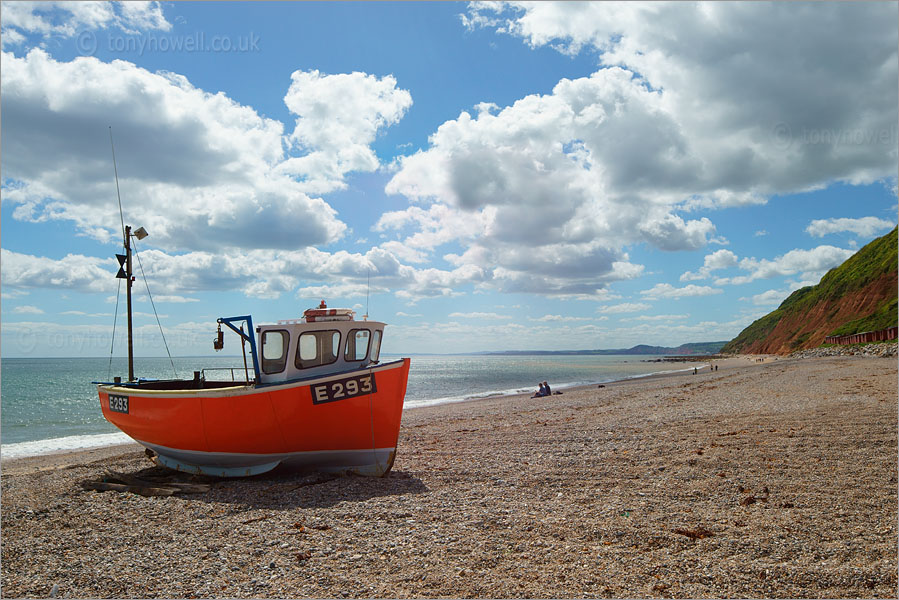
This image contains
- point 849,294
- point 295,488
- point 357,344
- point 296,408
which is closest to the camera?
point 295,488

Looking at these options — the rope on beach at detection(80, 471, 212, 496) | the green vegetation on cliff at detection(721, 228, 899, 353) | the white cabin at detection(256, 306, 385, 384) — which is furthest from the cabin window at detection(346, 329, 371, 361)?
the green vegetation on cliff at detection(721, 228, 899, 353)

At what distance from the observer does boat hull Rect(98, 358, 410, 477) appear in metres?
10.0

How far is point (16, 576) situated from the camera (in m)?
6.06

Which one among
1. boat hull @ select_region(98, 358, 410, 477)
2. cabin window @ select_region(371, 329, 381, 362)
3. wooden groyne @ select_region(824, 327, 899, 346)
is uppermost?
cabin window @ select_region(371, 329, 381, 362)

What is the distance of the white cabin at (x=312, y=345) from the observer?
10742 millimetres

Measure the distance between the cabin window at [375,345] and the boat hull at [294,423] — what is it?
1.12 m

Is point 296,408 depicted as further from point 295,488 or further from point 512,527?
point 512,527

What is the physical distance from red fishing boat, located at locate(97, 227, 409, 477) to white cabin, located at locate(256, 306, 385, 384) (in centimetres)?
2

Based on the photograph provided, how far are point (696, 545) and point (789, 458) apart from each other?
5.10 meters

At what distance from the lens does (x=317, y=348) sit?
36.0ft

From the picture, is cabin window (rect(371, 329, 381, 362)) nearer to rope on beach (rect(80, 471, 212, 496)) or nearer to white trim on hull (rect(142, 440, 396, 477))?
white trim on hull (rect(142, 440, 396, 477))

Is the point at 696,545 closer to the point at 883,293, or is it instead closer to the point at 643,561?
the point at 643,561

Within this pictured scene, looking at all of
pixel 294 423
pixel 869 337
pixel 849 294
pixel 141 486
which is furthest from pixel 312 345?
pixel 849 294

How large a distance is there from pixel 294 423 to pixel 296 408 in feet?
1.03
